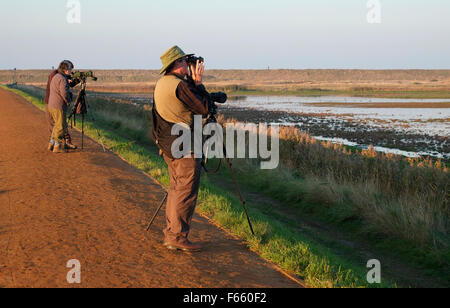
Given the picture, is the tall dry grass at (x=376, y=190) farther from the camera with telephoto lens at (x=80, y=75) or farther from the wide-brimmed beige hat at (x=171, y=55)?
the wide-brimmed beige hat at (x=171, y=55)

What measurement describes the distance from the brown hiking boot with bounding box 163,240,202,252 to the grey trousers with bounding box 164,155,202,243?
4 cm

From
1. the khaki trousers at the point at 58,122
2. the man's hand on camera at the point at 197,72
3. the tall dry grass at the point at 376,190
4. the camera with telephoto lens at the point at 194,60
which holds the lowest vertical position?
the tall dry grass at the point at 376,190

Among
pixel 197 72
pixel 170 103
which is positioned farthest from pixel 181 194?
pixel 197 72

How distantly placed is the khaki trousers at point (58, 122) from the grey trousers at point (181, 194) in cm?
745

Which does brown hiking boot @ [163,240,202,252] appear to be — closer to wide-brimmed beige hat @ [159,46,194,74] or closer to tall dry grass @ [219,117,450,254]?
wide-brimmed beige hat @ [159,46,194,74]

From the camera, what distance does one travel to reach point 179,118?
5.84 metres

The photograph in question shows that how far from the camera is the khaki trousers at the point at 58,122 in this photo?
1262 centimetres

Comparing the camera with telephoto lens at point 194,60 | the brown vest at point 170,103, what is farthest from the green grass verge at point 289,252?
the camera with telephoto lens at point 194,60

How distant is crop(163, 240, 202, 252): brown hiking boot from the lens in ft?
19.9

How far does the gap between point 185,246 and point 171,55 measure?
7.51ft

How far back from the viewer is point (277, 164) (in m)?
16.1

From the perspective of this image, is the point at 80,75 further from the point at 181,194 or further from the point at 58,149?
the point at 181,194
